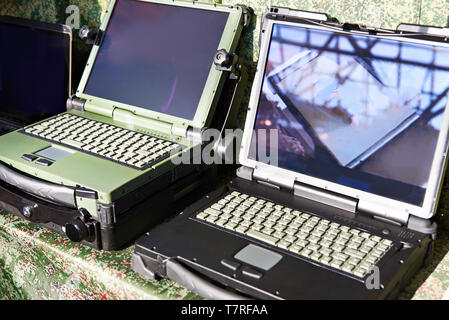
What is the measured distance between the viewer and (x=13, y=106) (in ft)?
5.93

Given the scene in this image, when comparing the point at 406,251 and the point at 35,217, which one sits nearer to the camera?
the point at 406,251

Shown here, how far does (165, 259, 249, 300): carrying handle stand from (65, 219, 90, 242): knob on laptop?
233 millimetres

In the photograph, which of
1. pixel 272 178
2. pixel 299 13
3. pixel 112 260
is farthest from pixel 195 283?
pixel 299 13

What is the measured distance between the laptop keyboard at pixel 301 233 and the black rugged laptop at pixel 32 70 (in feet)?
2.74

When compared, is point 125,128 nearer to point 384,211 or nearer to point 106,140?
point 106,140

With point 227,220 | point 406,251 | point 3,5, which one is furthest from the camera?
point 3,5

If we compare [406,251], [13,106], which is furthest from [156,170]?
[13,106]

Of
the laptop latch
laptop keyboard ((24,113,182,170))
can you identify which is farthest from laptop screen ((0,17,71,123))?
laptop keyboard ((24,113,182,170))

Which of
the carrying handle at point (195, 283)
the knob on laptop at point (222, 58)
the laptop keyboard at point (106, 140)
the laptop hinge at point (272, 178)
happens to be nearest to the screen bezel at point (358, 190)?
the laptop hinge at point (272, 178)

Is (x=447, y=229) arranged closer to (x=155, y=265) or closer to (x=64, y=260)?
(x=155, y=265)

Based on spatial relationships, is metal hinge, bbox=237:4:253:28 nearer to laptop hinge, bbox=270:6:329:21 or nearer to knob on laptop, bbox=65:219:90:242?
laptop hinge, bbox=270:6:329:21

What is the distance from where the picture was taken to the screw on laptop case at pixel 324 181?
0.97 metres

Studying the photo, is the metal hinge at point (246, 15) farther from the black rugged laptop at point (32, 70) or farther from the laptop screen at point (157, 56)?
the black rugged laptop at point (32, 70)
